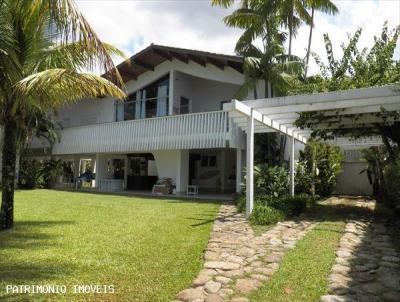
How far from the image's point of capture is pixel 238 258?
6031 millimetres

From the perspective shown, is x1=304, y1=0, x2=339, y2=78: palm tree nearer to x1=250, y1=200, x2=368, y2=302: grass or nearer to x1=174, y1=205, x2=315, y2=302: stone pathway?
x1=174, y1=205, x2=315, y2=302: stone pathway

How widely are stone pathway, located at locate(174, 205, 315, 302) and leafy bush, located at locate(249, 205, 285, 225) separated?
23cm

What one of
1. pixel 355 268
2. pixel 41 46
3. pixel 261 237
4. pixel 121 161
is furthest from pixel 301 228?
pixel 121 161

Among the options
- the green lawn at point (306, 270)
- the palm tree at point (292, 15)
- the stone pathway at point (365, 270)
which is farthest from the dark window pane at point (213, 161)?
the stone pathway at point (365, 270)

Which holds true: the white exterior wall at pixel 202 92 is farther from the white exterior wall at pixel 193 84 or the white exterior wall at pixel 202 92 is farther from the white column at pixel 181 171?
the white column at pixel 181 171

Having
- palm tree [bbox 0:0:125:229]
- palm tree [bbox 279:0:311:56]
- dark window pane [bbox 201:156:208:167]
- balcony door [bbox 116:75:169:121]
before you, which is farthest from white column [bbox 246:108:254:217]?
dark window pane [bbox 201:156:208:167]

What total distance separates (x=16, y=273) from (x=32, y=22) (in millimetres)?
4942

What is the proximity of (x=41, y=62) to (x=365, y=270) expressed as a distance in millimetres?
7350

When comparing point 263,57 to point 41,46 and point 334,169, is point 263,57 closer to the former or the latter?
point 334,169

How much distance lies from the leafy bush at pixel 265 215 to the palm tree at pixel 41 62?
4373 mm

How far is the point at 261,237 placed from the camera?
25.2 ft

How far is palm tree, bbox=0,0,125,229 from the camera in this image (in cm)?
641

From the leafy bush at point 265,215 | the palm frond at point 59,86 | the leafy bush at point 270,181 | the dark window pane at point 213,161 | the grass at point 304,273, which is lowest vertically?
the grass at point 304,273

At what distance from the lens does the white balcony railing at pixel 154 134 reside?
16.0 meters
